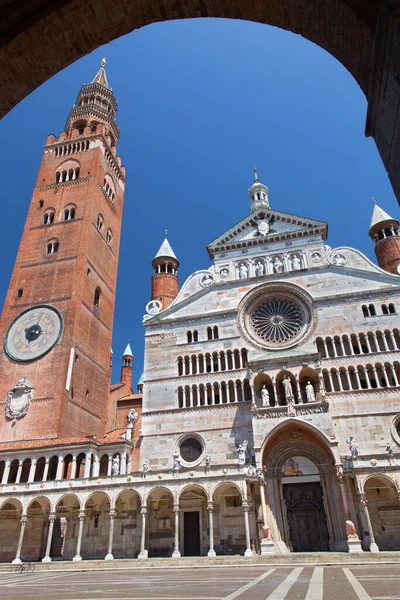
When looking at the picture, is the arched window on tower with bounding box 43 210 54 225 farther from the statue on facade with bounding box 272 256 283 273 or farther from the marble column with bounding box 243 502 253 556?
the marble column with bounding box 243 502 253 556

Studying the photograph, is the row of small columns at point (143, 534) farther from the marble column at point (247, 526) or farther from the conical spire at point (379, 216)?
the conical spire at point (379, 216)

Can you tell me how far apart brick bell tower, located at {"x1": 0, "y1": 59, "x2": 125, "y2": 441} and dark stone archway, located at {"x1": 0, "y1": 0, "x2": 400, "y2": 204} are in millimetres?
26670

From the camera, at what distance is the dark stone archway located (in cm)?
377

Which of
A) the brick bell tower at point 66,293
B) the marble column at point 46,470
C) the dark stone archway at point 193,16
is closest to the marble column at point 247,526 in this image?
the marble column at point 46,470

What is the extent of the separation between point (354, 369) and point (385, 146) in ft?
72.6

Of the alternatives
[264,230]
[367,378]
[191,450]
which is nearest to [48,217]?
[264,230]

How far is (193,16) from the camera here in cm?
476

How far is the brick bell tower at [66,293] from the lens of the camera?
29.3m

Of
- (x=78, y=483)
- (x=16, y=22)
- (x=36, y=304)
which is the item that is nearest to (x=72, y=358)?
(x=36, y=304)

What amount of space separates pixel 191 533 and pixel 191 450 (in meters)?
4.37

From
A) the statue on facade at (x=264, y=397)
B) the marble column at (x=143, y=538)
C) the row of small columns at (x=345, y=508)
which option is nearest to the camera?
the row of small columns at (x=345, y=508)

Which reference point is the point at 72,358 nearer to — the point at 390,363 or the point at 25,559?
the point at 25,559

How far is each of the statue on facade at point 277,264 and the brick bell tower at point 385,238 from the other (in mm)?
10747

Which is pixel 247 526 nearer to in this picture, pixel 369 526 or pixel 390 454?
pixel 369 526
